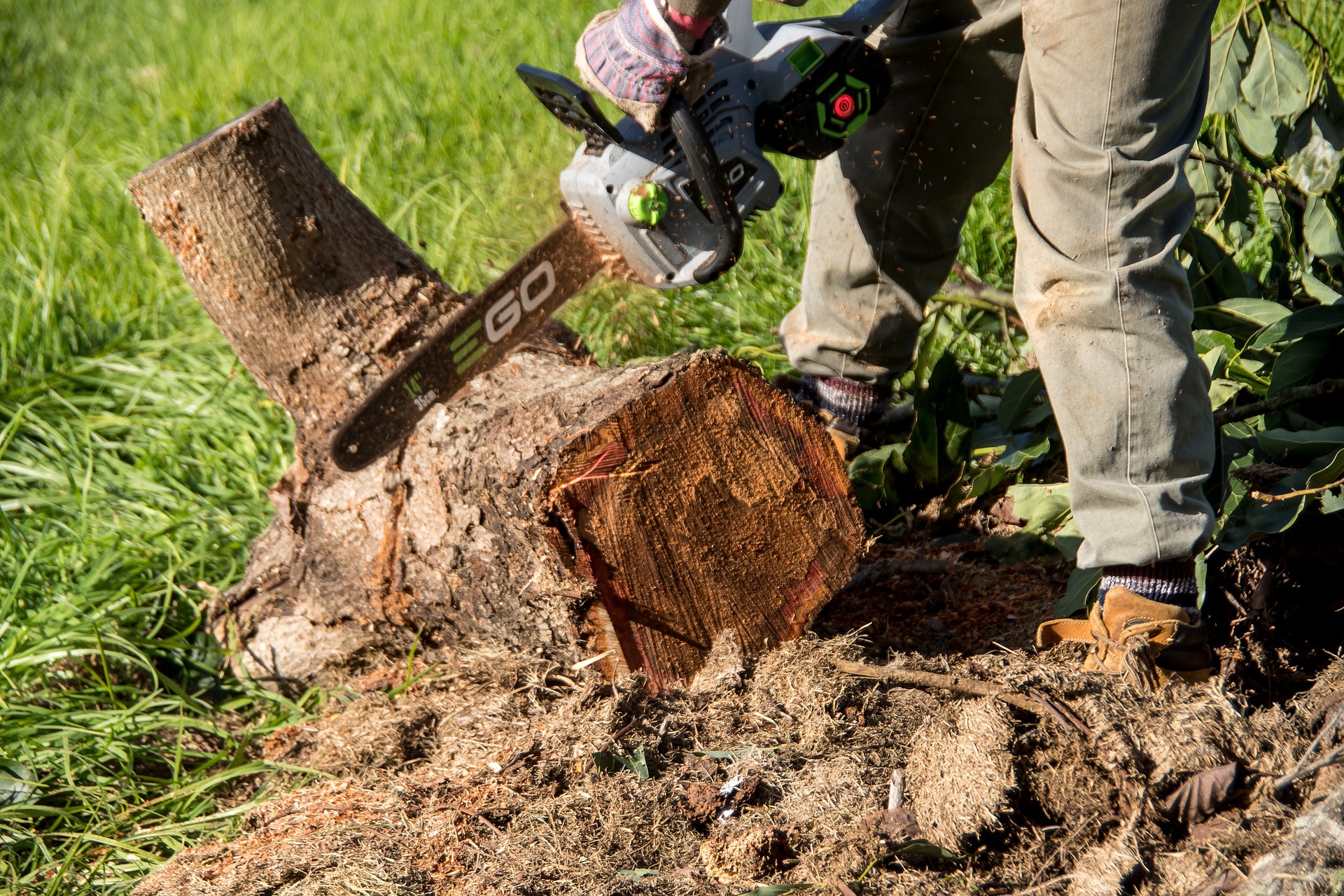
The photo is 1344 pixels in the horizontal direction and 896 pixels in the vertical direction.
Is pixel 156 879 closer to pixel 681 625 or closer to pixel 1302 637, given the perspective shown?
pixel 681 625

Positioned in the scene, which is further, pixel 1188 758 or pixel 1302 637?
pixel 1302 637

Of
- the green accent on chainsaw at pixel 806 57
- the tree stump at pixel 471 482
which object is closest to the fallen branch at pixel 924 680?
the tree stump at pixel 471 482

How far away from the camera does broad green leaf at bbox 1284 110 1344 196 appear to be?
7.67 feet

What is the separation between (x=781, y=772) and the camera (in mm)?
1620

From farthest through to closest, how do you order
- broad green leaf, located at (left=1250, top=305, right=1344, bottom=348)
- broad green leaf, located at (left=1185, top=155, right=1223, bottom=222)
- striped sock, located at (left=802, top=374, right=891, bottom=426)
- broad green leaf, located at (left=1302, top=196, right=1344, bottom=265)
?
striped sock, located at (left=802, top=374, right=891, bottom=426) → broad green leaf, located at (left=1185, top=155, right=1223, bottom=222) → broad green leaf, located at (left=1302, top=196, right=1344, bottom=265) → broad green leaf, located at (left=1250, top=305, right=1344, bottom=348)

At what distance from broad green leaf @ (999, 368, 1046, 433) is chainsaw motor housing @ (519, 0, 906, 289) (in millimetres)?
753

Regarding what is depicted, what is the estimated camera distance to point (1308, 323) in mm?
2137

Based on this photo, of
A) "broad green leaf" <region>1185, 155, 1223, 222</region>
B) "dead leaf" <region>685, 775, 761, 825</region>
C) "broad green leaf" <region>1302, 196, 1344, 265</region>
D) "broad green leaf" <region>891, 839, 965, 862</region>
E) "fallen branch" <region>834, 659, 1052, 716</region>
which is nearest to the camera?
"broad green leaf" <region>891, 839, 965, 862</region>

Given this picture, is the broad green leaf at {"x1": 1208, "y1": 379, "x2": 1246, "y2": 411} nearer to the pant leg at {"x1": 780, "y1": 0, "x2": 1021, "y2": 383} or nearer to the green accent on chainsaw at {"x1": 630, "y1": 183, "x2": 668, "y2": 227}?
the pant leg at {"x1": 780, "y1": 0, "x2": 1021, "y2": 383}

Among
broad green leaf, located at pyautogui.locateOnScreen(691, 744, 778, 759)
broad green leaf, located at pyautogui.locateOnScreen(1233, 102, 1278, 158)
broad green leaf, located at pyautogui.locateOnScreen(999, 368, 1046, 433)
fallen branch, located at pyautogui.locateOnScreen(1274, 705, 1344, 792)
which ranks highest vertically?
broad green leaf, located at pyautogui.locateOnScreen(1233, 102, 1278, 158)

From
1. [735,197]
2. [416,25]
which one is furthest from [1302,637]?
[416,25]

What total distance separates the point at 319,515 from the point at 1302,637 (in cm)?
216

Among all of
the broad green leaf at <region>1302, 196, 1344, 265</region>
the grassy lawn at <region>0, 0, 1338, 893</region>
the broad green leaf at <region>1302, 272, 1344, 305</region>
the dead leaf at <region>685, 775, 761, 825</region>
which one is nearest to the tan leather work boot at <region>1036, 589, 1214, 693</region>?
the dead leaf at <region>685, 775, 761, 825</region>

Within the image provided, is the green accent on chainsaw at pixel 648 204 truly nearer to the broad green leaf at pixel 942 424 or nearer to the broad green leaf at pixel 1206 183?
the broad green leaf at pixel 942 424
